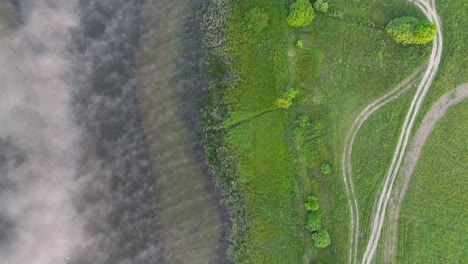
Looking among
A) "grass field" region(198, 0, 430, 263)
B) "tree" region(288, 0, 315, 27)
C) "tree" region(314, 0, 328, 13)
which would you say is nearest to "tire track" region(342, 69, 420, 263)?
"grass field" region(198, 0, 430, 263)

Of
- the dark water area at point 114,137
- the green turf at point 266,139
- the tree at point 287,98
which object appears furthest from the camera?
the dark water area at point 114,137

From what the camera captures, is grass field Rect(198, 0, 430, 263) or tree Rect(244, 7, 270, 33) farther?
tree Rect(244, 7, 270, 33)

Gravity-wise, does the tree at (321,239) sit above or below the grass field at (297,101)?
below

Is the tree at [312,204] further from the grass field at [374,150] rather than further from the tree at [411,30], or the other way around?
the tree at [411,30]

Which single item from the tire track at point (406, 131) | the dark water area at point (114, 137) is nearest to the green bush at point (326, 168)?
the tire track at point (406, 131)

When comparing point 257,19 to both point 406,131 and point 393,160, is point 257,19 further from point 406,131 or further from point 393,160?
point 393,160

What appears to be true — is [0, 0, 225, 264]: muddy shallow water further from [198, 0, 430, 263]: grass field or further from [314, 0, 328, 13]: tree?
[314, 0, 328, 13]: tree

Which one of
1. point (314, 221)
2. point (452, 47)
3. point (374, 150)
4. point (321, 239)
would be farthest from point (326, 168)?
point (452, 47)
